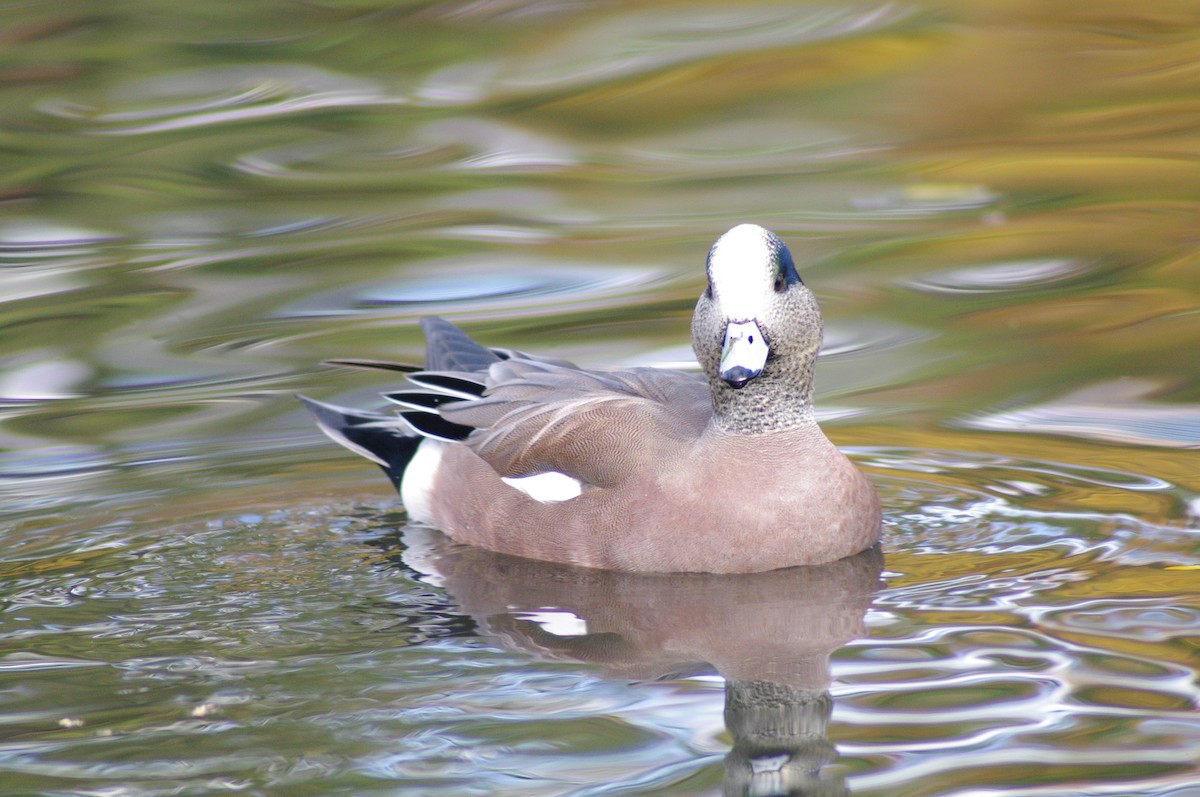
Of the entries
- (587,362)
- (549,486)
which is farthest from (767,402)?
(587,362)

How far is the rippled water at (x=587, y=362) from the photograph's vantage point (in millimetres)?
4148

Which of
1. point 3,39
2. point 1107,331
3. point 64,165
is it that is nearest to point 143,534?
point 1107,331

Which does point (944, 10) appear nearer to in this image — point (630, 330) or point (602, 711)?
point (630, 330)

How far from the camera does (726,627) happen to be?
483 centimetres

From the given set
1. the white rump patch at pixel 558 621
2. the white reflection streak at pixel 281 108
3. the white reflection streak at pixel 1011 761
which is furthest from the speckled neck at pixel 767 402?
the white reflection streak at pixel 281 108

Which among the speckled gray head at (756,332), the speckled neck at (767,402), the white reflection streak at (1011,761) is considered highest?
the speckled gray head at (756,332)

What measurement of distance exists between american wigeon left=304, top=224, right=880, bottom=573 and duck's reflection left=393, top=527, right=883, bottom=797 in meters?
0.09

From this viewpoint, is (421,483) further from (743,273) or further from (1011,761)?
(1011,761)

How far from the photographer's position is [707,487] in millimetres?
5277

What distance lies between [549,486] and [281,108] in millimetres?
5819

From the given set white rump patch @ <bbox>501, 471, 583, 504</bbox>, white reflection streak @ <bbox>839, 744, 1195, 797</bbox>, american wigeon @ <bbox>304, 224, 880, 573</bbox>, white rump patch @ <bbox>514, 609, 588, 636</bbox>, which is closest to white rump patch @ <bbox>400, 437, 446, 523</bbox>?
american wigeon @ <bbox>304, 224, 880, 573</bbox>

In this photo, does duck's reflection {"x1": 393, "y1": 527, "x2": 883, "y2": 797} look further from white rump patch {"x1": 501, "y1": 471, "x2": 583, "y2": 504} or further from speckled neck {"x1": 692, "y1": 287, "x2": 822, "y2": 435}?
speckled neck {"x1": 692, "y1": 287, "x2": 822, "y2": 435}

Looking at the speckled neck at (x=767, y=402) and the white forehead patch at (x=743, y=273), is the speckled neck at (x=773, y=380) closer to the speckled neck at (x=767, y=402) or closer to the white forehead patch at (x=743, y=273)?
the speckled neck at (x=767, y=402)

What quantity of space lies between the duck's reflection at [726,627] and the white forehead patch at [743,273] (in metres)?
0.82
